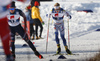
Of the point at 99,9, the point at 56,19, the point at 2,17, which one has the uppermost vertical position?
the point at 2,17

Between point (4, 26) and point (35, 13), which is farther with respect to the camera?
point (35, 13)

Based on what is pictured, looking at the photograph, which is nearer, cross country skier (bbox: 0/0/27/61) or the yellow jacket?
cross country skier (bbox: 0/0/27/61)

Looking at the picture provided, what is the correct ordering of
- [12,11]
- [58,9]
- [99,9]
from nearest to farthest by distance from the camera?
[12,11] → [58,9] → [99,9]

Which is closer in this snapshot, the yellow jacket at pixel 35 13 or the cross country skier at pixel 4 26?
the cross country skier at pixel 4 26

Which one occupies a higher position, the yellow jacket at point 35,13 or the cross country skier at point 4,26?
the cross country skier at point 4,26

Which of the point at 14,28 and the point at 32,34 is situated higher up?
the point at 14,28

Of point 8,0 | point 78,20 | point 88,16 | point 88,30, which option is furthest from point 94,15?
point 8,0

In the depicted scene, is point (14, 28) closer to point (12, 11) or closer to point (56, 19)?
point (12, 11)

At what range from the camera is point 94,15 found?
24500 millimetres

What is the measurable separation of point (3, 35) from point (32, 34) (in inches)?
415

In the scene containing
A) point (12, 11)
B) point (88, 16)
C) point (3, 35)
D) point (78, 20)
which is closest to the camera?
point (3, 35)

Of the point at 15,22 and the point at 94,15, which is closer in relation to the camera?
the point at 15,22

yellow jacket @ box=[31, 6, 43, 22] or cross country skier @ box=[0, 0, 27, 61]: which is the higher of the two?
cross country skier @ box=[0, 0, 27, 61]

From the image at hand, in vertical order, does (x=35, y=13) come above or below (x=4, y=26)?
below
